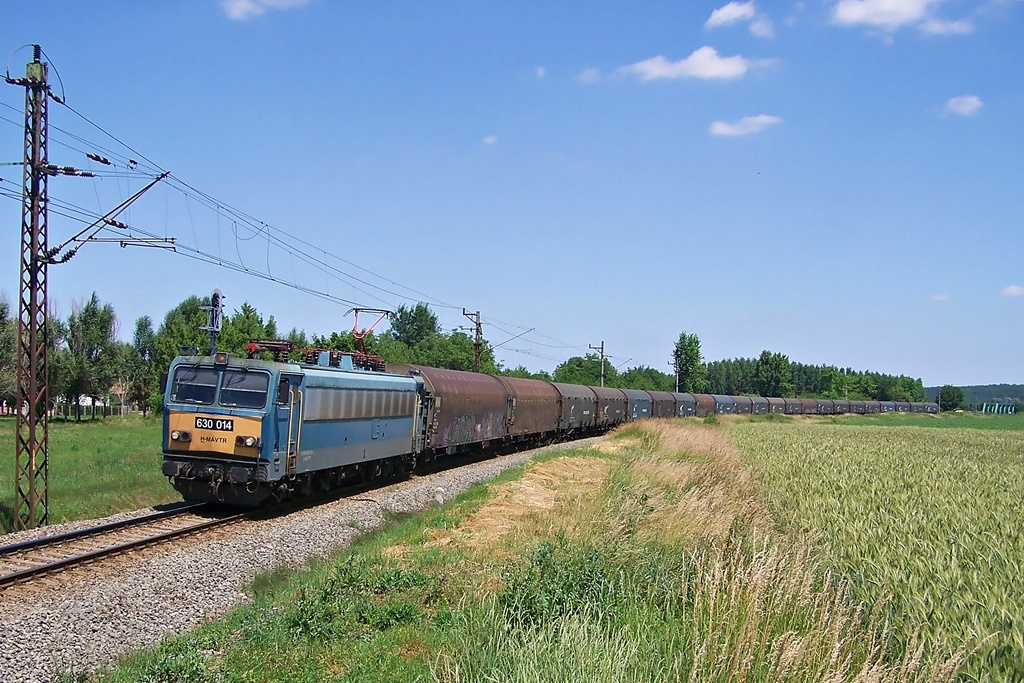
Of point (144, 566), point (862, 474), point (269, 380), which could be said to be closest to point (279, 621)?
point (144, 566)

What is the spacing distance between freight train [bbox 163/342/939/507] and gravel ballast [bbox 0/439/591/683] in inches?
45.6

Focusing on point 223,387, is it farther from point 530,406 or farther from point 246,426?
point 530,406

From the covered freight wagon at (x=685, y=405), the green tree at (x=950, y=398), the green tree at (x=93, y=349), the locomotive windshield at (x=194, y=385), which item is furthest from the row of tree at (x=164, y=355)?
the green tree at (x=950, y=398)

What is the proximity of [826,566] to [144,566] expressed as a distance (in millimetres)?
9318

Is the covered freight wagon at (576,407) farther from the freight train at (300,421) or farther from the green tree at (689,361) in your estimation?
the green tree at (689,361)

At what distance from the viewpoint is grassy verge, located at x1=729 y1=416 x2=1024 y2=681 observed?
728 cm

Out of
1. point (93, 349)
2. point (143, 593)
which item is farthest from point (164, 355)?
point (143, 593)

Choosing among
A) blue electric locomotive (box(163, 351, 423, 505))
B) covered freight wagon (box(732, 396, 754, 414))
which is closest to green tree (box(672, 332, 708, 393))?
covered freight wagon (box(732, 396, 754, 414))

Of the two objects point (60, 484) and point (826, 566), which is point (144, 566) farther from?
point (60, 484)

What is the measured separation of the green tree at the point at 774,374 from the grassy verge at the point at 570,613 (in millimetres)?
147812

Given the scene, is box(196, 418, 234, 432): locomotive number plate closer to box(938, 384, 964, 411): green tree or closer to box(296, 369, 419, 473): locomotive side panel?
box(296, 369, 419, 473): locomotive side panel

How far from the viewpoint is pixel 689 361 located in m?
122

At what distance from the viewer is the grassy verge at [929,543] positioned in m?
7.28

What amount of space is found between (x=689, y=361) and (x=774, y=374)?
40.8 meters
